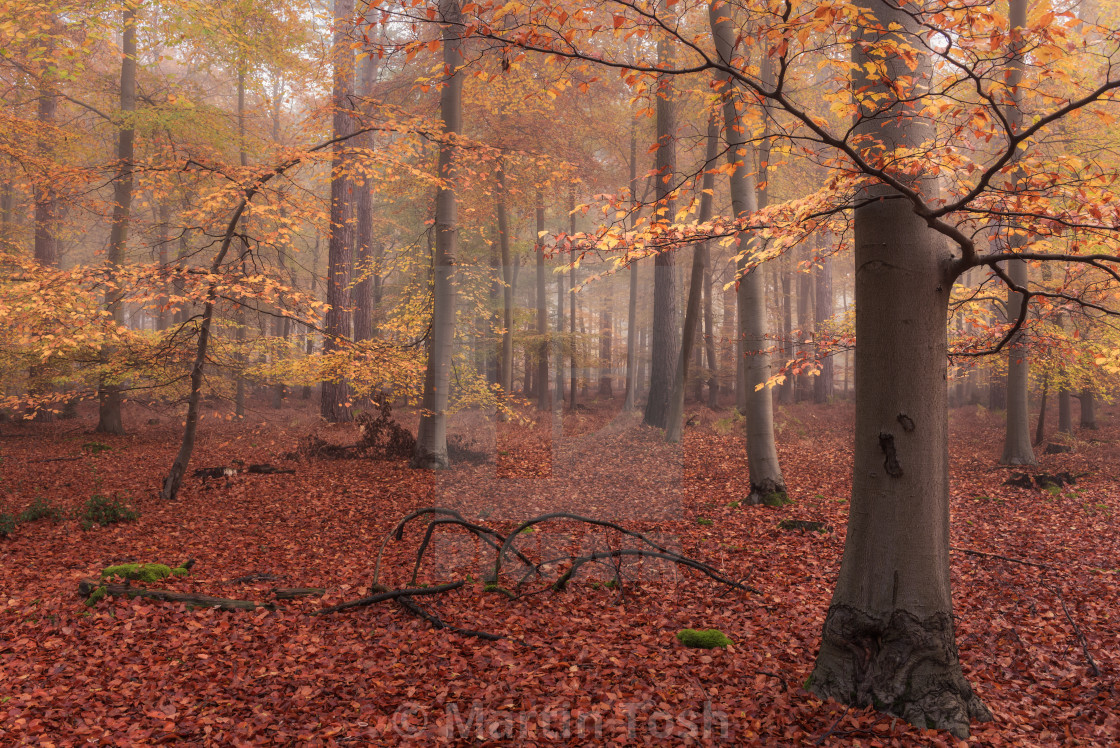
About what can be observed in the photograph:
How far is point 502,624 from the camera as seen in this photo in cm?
457

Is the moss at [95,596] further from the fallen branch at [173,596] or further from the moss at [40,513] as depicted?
the moss at [40,513]

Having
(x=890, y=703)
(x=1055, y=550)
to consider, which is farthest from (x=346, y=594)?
(x=1055, y=550)

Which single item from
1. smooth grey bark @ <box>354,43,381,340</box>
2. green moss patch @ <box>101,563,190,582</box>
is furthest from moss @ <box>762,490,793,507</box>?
smooth grey bark @ <box>354,43,381,340</box>

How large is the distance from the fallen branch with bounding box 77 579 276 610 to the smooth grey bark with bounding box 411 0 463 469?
5.33 meters

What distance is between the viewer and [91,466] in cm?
987

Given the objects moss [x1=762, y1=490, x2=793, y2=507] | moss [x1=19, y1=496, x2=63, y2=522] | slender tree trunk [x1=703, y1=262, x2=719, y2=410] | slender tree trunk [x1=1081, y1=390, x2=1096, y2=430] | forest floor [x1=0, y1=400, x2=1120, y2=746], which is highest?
slender tree trunk [x1=703, y1=262, x2=719, y2=410]

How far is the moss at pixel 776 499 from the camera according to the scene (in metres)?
7.93

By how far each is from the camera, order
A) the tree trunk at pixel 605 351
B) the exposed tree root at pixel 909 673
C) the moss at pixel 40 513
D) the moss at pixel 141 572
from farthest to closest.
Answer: the tree trunk at pixel 605 351 < the moss at pixel 40 513 < the moss at pixel 141 572 < the exposed tree root at pixel 909 673

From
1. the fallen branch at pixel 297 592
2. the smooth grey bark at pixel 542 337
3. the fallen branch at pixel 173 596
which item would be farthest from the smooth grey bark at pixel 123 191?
the smooth grey bark at pixel 542 337

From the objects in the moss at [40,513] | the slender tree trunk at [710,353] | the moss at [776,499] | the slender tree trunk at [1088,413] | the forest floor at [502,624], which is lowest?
the forest floor at [502,624]

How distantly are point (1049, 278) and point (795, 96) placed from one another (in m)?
6.78

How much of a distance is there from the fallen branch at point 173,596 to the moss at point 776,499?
6120mm

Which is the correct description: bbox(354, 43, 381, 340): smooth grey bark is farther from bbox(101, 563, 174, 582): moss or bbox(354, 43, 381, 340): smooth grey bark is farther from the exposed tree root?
the exposed tree root

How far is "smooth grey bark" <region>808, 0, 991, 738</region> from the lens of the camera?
3.26 m
